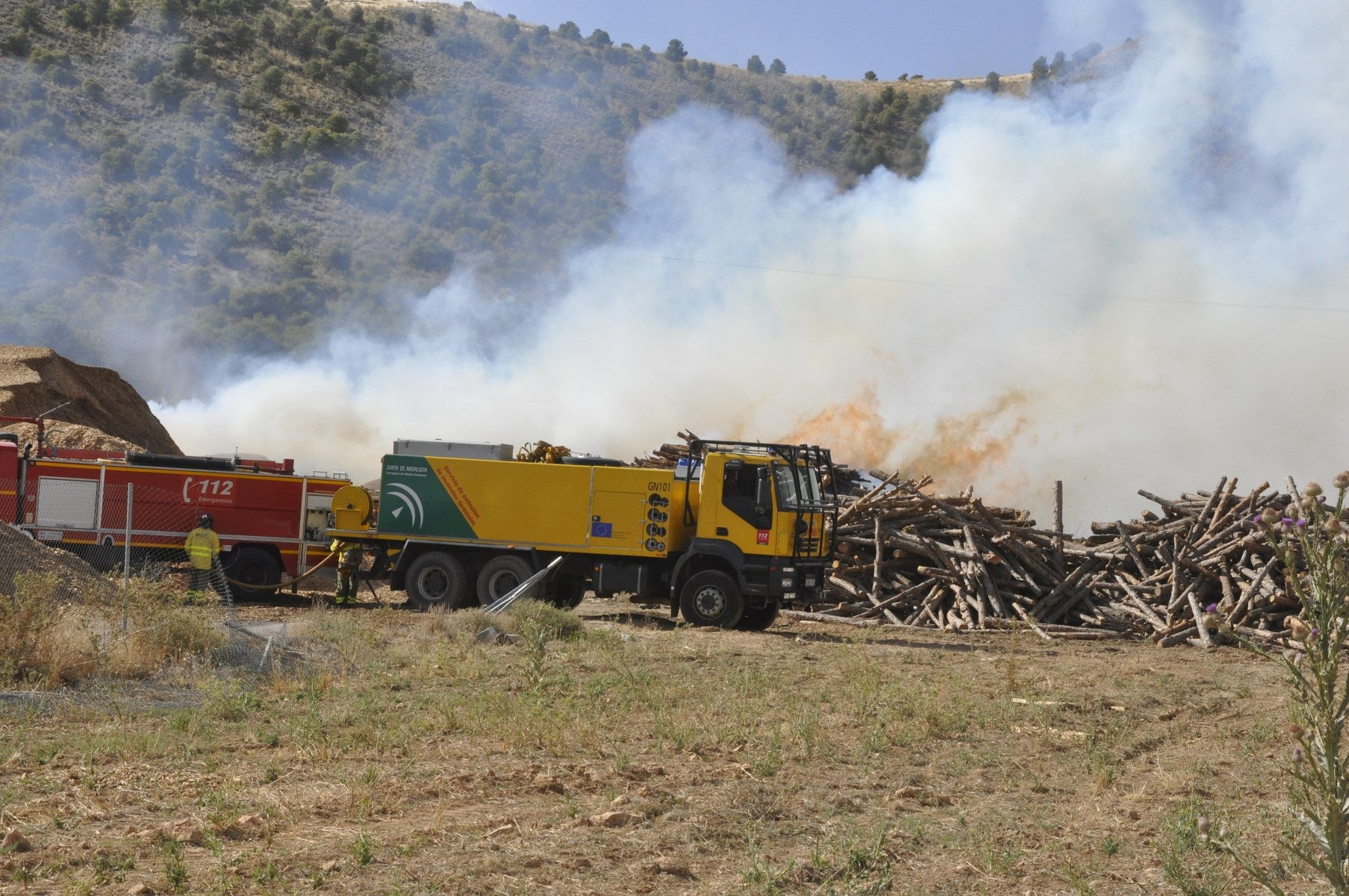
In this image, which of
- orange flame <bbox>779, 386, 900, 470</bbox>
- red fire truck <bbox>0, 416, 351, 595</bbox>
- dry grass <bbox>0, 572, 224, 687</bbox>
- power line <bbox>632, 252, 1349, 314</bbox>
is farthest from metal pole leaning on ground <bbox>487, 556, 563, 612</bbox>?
power line <bbox>632, 252, 1349, 314</bbox>

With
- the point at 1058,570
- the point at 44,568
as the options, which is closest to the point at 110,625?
the point at 44,568

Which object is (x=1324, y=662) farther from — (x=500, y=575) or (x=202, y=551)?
(x=202, y=551)

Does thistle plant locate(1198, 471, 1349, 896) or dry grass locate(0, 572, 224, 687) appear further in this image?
dry grass locate(0, 572, 224, 687)

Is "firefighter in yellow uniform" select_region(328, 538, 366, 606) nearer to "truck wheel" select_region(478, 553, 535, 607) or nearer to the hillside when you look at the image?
"truck wheel" select_region(478, 553, 535, 607)

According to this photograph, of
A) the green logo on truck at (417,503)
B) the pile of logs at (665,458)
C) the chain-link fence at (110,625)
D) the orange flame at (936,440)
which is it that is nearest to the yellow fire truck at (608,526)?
the green logo on truck at (417,503)

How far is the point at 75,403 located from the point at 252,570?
16047 millimetres

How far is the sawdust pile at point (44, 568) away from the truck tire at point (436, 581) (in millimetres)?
4985

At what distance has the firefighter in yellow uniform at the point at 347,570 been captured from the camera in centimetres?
2164

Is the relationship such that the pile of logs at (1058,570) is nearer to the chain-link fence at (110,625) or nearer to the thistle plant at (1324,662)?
the chain-link fence at (110,625)

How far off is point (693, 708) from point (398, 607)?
36.7 ft

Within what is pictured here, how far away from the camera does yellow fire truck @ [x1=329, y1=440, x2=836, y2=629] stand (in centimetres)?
1925

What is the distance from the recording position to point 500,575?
20.6 metres

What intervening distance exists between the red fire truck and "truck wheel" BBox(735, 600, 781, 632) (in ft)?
25.5

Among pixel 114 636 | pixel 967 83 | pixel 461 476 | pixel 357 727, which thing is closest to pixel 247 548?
pixel 461 476
